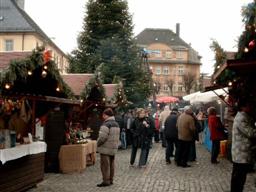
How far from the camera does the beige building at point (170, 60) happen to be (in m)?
99.9

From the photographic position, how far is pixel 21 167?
10.4 meters

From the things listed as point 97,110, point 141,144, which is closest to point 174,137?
point 141,144

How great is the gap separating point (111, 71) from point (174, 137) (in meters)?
15.4

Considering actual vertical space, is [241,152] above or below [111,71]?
below

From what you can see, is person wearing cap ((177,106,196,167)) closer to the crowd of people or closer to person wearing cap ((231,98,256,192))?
the crowd of people

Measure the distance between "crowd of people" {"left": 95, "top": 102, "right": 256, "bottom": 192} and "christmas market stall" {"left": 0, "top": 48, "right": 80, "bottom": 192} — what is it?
145cm

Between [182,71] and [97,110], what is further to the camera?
[182,71]

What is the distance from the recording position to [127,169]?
15328 mm

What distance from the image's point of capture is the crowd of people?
9102 millimetres

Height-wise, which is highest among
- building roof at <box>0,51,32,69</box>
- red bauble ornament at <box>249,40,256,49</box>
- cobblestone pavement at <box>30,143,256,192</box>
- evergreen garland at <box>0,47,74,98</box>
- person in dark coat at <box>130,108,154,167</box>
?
red bauble ornament at <box>249,40,256,49</box>

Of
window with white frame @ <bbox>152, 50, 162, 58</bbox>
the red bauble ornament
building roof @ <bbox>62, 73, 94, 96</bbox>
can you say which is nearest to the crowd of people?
the red bauble ornament

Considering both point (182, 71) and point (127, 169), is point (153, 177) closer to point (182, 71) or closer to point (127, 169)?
point (127, 169)

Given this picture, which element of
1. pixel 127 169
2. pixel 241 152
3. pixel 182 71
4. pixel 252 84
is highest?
pixel 182 71

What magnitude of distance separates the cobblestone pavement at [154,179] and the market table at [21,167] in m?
0.46
